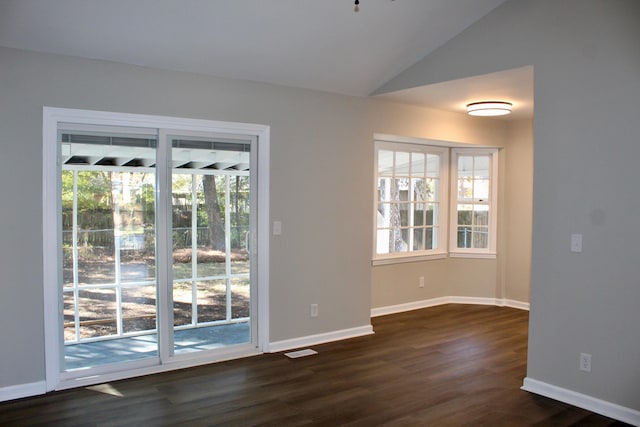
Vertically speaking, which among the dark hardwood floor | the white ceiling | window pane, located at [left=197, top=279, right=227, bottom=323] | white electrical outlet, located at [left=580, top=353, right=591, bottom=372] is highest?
the white ceiling

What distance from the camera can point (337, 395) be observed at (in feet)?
11.9

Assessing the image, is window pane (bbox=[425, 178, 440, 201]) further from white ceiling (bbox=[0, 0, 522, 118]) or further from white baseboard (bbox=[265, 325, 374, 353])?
white baseboard (bbox=[265, 325, 374, 353])

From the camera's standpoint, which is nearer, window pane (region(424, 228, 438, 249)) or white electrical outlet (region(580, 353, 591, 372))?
white electrical outlet (region(580, 353, 591, 372))

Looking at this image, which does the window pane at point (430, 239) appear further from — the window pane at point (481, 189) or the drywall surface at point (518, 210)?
the drywall surface at point (518, 210)

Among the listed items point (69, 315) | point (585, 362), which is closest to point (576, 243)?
point (585, 362)

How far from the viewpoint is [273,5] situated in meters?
3.57

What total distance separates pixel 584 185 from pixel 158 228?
3259mm

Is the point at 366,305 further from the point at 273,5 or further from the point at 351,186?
the point at 273,5

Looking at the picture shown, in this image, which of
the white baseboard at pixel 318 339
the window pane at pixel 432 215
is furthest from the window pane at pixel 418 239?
the white baseboard at pixel 318 339

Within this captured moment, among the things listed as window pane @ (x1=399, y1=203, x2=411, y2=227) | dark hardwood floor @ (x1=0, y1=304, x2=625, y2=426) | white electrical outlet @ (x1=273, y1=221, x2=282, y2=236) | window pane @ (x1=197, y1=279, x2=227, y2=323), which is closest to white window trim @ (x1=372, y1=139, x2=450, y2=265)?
window pane @ (x1=399, y1=203, x2=411, y2=227)

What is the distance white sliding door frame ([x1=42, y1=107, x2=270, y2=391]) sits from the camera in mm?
3598

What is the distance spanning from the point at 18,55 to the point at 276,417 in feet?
9.94

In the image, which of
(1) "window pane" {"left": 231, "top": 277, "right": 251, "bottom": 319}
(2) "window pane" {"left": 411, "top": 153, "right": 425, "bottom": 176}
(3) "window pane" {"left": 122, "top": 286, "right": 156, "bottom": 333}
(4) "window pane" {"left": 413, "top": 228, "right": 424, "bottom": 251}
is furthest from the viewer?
(4) "window pane" {"left": 413, "top": 228, "right": 424, "bottom": 251}

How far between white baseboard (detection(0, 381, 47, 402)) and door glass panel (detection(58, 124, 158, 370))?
214mm
